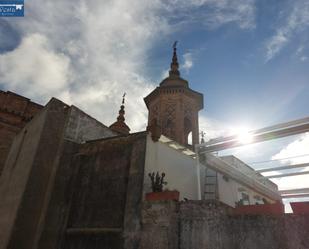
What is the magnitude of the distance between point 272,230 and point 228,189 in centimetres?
794

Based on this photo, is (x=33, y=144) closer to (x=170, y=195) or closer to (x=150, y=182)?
(x=150, y=182)

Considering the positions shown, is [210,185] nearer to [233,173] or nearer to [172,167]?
[233,173]

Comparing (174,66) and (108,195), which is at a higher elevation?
(174,66)

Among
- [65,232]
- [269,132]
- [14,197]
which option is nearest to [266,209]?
[269,132]

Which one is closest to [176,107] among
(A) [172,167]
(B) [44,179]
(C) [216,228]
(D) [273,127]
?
(A) [172,167]

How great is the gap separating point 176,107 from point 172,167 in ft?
36.8

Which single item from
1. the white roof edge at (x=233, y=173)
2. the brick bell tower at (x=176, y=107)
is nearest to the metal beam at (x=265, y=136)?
the white roof edge at (x=233, y=173)

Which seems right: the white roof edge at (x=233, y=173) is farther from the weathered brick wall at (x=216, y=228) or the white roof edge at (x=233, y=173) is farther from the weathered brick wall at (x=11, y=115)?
the weathered brick wall at (x=11, y=115)

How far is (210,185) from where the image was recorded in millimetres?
11219

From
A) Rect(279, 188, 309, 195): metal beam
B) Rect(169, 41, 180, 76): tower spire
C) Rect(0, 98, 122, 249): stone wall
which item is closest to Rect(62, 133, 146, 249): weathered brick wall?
Rect(0, 98, 122, 249): stone wall

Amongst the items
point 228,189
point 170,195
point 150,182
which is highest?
point 228,189

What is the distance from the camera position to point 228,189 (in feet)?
40.5

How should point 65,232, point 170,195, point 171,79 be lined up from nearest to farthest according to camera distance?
point 170,195, point 65,232, point 171,79

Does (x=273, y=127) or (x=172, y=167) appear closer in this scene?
(x=273, y=127)
